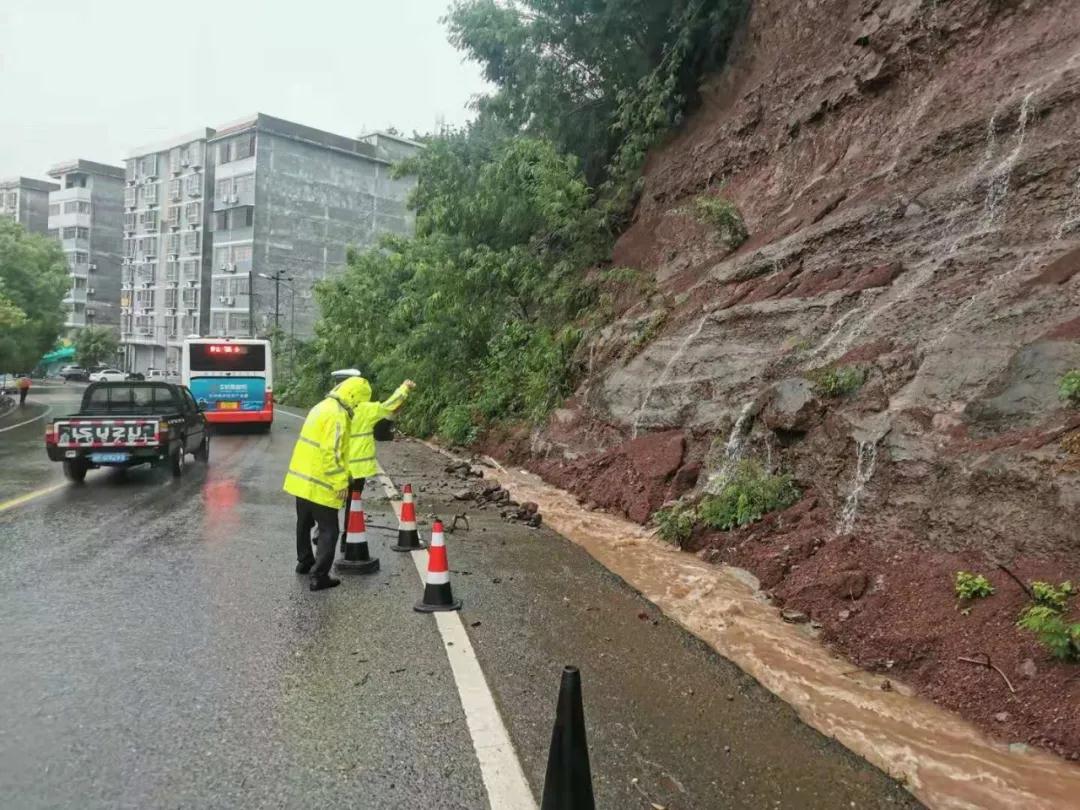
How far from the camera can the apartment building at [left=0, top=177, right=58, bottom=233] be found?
282 feet

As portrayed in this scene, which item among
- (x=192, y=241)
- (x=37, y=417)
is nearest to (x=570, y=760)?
(x=37, y=417)

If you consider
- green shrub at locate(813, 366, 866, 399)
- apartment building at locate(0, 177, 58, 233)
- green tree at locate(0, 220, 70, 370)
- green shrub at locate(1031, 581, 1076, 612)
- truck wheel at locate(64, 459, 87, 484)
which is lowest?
truck wheel at locate(64, 459, 87, 484)

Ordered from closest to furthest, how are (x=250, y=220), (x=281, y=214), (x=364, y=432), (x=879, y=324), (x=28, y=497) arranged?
(x=364, y=432), (x=879, y=324), (x=28, y=497), (x=250, y=220), (x=281, y=214)

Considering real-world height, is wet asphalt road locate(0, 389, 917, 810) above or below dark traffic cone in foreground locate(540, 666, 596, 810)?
below

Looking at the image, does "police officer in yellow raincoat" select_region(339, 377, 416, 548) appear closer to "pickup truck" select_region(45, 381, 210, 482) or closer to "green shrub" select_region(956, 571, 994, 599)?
"green shrub" select_region(956, 571, 994, 599)

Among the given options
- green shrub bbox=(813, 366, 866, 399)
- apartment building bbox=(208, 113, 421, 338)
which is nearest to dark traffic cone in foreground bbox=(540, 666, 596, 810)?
green shrub bbox=(813, 366, 866, 399)

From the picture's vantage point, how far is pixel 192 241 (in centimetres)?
6303

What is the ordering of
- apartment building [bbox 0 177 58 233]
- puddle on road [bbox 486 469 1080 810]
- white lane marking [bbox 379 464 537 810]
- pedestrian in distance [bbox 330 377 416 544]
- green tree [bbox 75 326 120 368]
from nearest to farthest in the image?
1. white lane marking [bbox 379 464 537 810]
2. puddle on road [bbox 486 469 1080 810]
3. pedestrian in distance [bbox 330 377 416 544]
4. green tree [bbox 75 326 120 368]
5. apartment building [bbox 0 177 58 233]

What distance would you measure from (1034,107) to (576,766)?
10.2m

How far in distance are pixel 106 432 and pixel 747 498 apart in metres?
9.08

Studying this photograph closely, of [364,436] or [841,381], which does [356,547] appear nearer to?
[364,436]

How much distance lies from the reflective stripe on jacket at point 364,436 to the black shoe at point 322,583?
102 centimetres

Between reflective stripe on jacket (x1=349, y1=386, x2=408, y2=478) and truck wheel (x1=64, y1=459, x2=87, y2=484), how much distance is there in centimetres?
657

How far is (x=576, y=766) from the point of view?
104 inches
